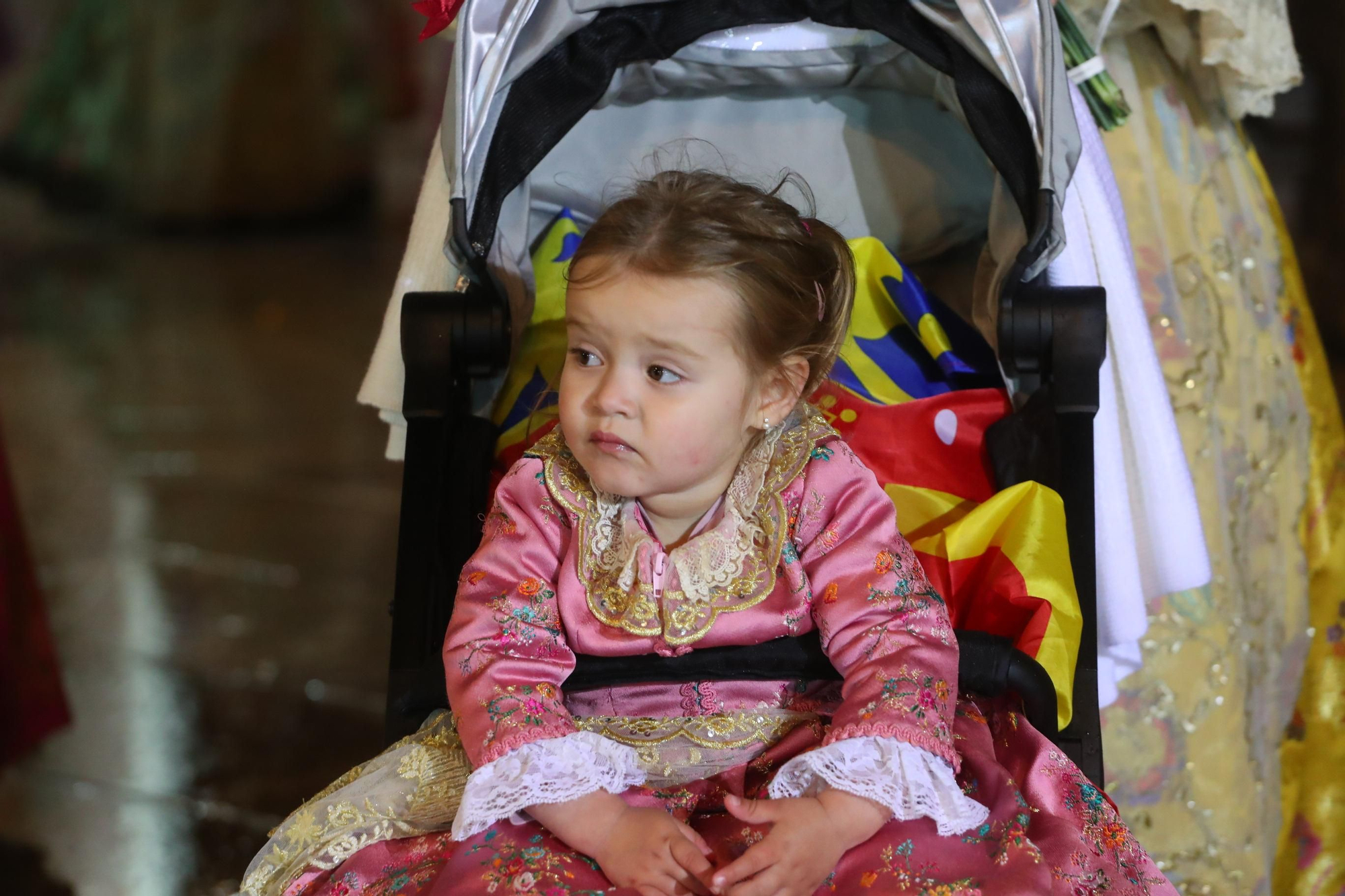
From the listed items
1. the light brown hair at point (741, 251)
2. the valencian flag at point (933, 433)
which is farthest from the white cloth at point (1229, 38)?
the light brown hair at point (741, 251)

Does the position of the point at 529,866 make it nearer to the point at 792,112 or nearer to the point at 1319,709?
the point at 792,112

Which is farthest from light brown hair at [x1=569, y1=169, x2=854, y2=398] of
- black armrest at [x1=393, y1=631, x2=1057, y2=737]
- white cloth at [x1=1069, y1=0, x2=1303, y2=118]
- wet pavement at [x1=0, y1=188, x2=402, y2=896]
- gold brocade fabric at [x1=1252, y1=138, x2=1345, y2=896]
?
wet pavement at [x1=0, y1=188, x2=402, y2=896]

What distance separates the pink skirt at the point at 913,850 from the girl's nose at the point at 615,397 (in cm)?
28

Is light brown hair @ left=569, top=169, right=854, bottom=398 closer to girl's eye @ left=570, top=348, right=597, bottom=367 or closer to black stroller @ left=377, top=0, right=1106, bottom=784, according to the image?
girl's eye @ left=570, top=348, right=597, bottom=367

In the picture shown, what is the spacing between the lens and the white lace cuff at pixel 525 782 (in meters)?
0.92

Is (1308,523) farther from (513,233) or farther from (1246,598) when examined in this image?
(513,233)

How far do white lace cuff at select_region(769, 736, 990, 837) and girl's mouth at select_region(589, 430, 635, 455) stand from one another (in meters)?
0.25

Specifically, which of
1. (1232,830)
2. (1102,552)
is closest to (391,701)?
(1102,552)

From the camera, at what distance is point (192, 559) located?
255 cm

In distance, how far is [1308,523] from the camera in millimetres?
1582

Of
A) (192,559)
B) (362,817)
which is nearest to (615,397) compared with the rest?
(362,817)

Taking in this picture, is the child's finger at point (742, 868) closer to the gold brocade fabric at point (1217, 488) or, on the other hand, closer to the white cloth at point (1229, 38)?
the gold brocade fabric at point (1217, 488)

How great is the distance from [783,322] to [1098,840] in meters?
0.43

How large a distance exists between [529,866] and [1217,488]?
2.99 ft
